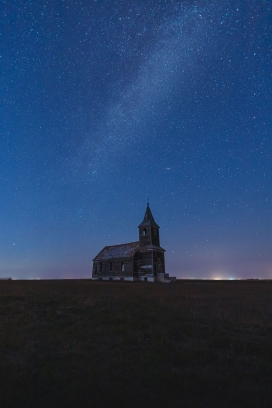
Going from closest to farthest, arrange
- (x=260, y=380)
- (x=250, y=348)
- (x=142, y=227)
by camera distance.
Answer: (x=260, y=380) → (x=250, y=348) → (x=142, y=227)

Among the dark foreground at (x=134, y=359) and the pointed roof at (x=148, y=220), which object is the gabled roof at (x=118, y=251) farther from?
the dark foreground at (x=134, y=359)

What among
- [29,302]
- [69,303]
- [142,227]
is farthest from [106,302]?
[142,227]

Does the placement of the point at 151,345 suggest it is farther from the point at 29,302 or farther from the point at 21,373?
the point at 29,302

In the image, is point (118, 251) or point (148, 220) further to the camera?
point (118, 251)

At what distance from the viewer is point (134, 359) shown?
5855 mm

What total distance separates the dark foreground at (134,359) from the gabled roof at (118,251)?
31.1 m

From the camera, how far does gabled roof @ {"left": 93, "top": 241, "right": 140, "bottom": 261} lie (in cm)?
4138

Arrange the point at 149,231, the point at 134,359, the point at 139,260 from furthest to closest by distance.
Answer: the point at 149,231 → the point at 139,260 → the point at 134,359

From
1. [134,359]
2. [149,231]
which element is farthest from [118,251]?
[134,359]

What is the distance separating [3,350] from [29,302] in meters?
6.45

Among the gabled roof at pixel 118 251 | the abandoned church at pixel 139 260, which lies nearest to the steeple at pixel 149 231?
the abandoned church at pixel 139 260

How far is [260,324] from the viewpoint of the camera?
899 centimetres

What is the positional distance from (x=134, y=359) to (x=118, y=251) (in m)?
38.4

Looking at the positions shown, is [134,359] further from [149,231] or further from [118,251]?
[118,251]
